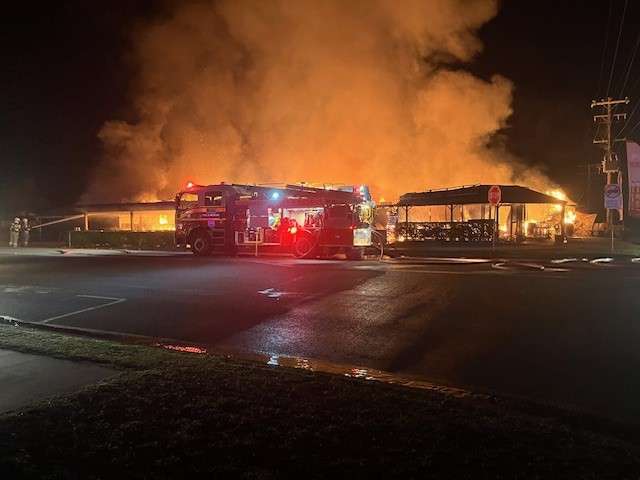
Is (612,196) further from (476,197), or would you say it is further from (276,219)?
(276,219)

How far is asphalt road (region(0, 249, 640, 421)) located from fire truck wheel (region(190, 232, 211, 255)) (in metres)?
4.93

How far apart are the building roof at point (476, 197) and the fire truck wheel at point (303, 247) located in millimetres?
11434

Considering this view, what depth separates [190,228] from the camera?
1977 centimetres

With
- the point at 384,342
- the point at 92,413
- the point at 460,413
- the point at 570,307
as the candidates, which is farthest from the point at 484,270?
Answer: the point at 92,413

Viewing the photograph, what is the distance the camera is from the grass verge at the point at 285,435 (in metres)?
3.20

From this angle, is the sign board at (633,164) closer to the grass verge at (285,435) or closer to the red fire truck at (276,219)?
the red fire truck at (276,219)

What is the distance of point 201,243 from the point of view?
19.4 metres

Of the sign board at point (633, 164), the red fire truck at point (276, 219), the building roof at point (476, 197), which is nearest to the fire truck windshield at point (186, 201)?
the red fire truck at point (276, 219)

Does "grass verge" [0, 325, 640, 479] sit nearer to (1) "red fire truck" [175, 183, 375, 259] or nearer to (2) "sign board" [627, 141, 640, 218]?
(1) "red fire truck" [175, 183, 375, 259]

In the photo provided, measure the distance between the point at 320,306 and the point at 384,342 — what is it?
2.38 metres

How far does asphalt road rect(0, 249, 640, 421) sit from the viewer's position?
216 inches

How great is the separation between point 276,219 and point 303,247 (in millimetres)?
→ 1456

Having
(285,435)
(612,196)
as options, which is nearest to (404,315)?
(285,435)

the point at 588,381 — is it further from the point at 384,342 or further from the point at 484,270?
the point at 484,270
